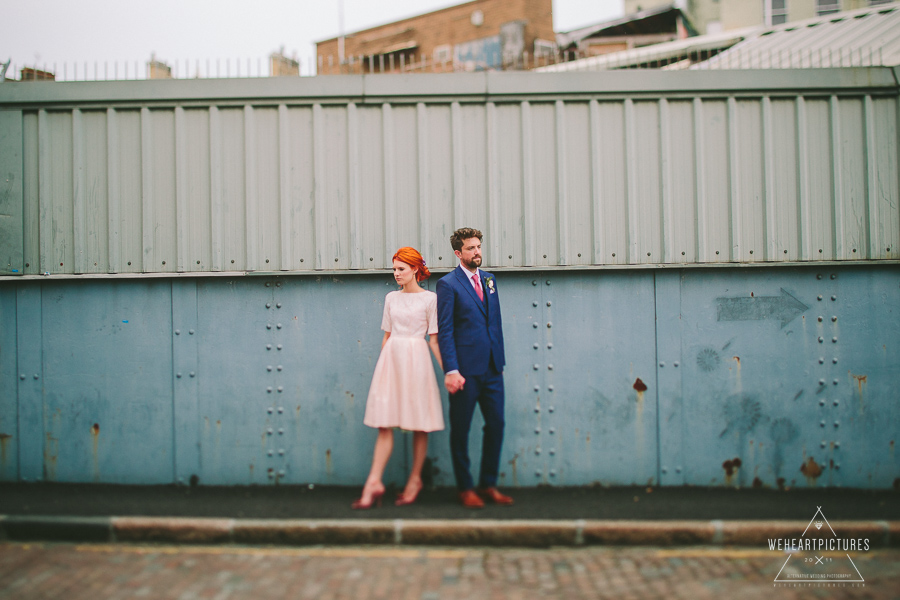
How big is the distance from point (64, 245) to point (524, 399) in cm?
437

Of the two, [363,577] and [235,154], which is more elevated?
[235,154]

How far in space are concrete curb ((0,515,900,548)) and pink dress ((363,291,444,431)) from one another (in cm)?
78

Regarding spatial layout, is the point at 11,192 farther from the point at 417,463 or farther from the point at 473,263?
the point at 417,463

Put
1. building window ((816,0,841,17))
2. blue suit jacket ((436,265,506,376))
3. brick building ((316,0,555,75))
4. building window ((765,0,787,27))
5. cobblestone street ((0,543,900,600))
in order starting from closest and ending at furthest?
cobblestone street ((0,543,900,600)) < blue suit jacket ((436,265,506,376)) < building window ((816,0,841,17)) < building window ((765,0,787,27)) < brick building ((316,0,555,75))

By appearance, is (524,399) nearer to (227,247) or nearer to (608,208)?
(608,208)

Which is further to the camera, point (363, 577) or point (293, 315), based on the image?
point (293, 315)

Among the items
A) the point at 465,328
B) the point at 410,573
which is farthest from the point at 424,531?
the point at 465,328

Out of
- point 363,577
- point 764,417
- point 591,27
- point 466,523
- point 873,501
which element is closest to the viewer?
point 363,577

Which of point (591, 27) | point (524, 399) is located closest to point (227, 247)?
point (524, 399)

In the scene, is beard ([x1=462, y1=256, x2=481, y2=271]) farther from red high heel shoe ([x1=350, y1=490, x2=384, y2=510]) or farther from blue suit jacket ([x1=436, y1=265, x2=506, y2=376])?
red high heel shoe ([x1=350, y1=490, x2=384, y2=510])

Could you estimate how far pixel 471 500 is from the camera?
4.55m

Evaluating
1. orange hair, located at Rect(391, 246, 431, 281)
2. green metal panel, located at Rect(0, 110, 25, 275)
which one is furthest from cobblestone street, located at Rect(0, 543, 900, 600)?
green metal panel, located at Rect(0, 110, 25, 275)

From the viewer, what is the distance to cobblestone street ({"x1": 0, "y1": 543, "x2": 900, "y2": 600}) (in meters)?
3.44

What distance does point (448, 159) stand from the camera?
5246 millimetres
